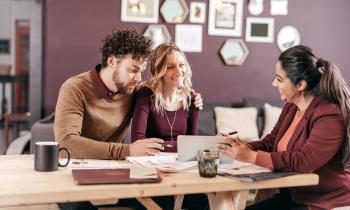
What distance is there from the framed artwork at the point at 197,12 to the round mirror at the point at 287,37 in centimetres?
92

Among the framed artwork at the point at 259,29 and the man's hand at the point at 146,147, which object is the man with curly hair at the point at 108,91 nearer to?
the man's hand at the point at 146,147

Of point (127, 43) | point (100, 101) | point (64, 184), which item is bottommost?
point (64, 184)

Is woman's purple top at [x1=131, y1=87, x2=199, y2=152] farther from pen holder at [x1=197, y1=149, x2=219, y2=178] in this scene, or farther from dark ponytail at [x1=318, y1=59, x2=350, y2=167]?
dark ponytail at [x1=318, y1=59, x2=350, y2=167]

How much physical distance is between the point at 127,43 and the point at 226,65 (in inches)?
113

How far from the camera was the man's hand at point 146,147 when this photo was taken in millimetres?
1958

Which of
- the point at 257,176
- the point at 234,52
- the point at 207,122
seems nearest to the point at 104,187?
the point at 257,176

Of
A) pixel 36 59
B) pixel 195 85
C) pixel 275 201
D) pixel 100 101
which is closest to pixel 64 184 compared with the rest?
pixel 100 101

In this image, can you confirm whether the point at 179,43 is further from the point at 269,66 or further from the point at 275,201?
the point at 275,201

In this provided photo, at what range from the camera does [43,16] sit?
442cm

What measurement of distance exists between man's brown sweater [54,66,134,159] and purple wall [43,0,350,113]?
2.20 metres

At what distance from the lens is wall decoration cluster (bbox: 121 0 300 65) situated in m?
4.68

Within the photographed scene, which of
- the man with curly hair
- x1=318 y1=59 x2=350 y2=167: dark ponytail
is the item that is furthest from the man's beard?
x1=318 y1=59 x2=350 y2=167: dark ponytail

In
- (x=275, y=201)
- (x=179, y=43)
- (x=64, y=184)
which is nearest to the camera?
(x=64, y=184)

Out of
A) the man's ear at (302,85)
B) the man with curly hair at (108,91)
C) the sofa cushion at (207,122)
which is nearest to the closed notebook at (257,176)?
the man's ear at (302,85)
